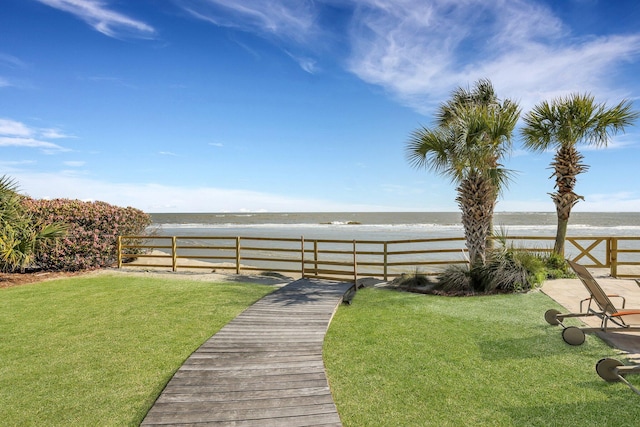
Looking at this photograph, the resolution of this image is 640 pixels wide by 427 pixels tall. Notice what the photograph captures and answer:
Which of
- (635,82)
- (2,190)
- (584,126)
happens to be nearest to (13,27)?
(2,190)

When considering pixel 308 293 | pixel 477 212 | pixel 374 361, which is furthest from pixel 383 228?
pixel 374 361

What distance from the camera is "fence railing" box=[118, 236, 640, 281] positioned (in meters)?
9.19

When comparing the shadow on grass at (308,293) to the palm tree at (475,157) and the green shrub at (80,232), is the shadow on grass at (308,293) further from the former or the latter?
the green shrub at (80,232)

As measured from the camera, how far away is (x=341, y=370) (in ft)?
12.2

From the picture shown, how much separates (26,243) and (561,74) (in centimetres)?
1631

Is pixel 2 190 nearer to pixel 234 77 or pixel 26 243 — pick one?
pixel 26 243

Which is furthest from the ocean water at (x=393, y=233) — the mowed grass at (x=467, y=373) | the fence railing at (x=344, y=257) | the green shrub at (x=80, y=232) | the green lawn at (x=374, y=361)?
the mowed grass at (x=467, y=373)

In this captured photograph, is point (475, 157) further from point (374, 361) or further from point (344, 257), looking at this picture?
point (344, 257)

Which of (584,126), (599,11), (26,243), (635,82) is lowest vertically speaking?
(26,243)

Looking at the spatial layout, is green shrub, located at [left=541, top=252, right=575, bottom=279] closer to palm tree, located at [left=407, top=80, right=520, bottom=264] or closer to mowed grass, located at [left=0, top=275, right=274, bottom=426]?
palm tree, located at [left=407, top=80, right=520, bottom=264]

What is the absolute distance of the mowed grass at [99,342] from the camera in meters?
3.15

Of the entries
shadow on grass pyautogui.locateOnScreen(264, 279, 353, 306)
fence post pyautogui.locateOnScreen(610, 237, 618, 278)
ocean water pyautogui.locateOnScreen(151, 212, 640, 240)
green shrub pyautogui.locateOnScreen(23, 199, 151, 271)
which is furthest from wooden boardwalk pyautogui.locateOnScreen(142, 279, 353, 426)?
ocean water pyautogui.locateOnScreen(151, 212, 640, 240)

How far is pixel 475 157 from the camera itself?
8.36 m

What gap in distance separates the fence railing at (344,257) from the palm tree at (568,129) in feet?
3.77
